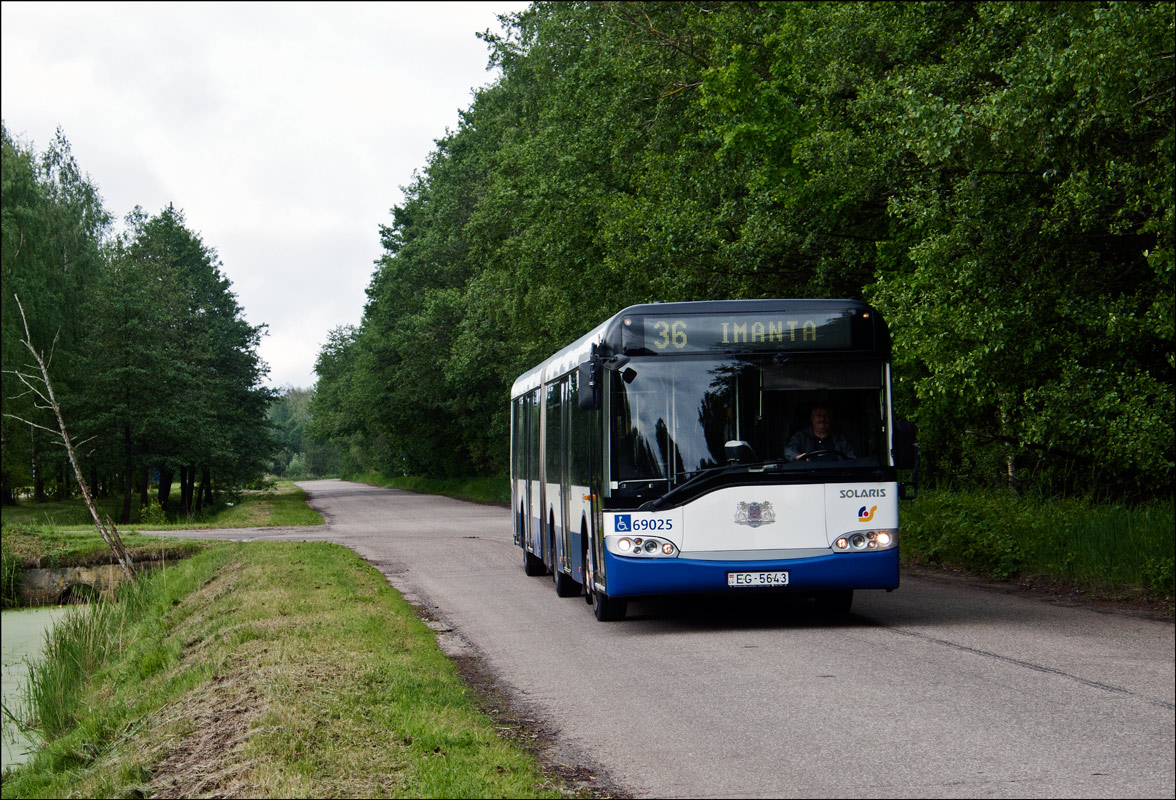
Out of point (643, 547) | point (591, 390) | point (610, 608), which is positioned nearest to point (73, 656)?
point (610, 608)

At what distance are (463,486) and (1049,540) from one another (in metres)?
46.9

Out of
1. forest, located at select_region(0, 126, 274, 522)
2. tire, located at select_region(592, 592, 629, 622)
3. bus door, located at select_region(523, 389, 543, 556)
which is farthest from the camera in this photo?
forest, located at select_region(0, 126, 274, 522)

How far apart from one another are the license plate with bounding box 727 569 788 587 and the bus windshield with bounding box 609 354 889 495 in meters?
0.99

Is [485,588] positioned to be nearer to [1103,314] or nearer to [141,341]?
[1103,314]

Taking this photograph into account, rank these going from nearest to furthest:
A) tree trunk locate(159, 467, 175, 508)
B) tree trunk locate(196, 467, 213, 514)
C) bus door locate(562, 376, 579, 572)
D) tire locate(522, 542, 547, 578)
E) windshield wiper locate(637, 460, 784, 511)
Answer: windshield wiper locate(637, 460, 784, 511), bus door locate(562, 376, 579, 572), tire locate(522, 542, 547, 578), tree trunk locate(159, 467, 175, 508), tree trunk locate(196, 467, 213, 514)

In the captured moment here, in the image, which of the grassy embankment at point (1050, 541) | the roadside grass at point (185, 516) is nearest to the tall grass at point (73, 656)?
the grassy embankment at point (1050, 541)

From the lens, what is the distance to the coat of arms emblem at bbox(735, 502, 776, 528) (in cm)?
1150

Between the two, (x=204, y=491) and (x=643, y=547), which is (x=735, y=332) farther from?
(x=204, y=491)

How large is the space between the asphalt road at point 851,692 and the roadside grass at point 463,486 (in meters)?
34.3

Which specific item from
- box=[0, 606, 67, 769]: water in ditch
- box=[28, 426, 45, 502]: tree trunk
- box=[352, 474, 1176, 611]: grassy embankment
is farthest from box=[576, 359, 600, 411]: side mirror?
box=[28, 426, 45, 502]: tree trunk

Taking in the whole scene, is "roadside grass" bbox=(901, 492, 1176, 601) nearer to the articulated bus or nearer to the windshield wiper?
the articulated bus

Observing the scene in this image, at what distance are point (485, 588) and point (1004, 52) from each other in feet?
32.9

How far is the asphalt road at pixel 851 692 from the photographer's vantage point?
Answer: 612 centimetres

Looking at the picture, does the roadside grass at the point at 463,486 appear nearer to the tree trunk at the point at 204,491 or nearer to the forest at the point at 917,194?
the tree trunk at the point at 204,491
